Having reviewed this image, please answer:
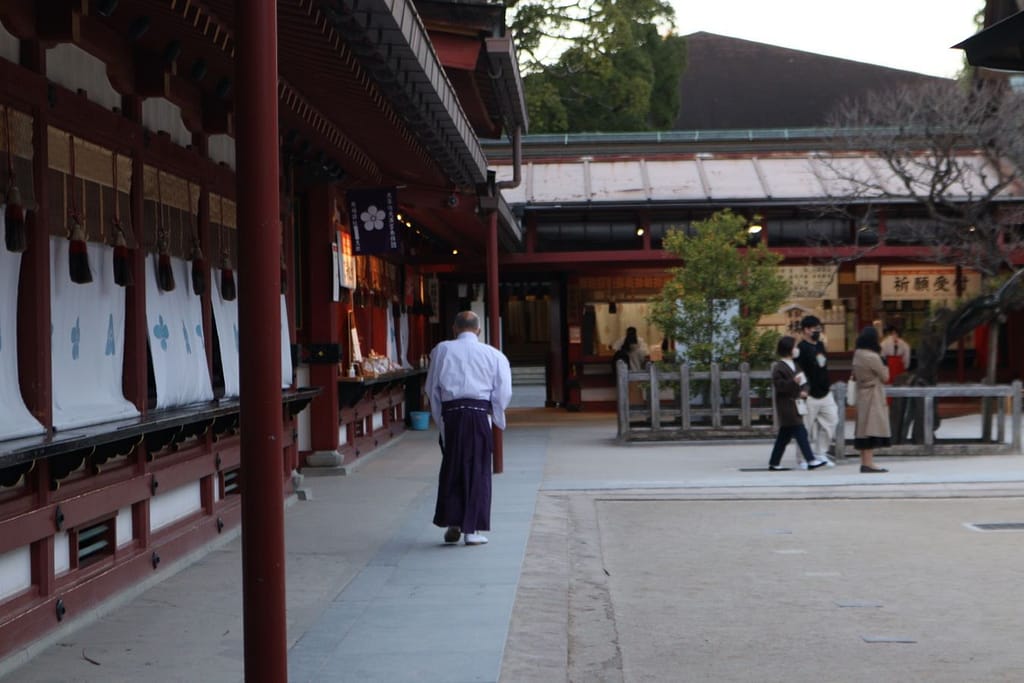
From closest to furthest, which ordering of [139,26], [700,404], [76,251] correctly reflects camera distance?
[76,251]
[139,26]
[700,404]

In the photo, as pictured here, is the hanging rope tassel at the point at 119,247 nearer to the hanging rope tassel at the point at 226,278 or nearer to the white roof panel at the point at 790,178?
the hanging rope tassel at the point at 226,278

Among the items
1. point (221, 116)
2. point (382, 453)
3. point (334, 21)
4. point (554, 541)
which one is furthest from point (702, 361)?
point (334, 21)

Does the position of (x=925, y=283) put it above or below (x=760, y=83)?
below

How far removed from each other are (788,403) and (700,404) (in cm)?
484

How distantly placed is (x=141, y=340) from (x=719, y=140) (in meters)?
21.4

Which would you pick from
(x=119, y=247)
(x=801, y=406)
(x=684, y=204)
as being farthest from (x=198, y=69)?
(x=684, y=204)

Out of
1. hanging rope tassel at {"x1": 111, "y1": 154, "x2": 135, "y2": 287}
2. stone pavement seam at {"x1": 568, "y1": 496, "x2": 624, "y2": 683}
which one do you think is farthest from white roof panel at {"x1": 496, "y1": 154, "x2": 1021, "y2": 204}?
hanging rope tassel at {"x1": 111, "y1": 154, "x2": 135, "y2": 287}

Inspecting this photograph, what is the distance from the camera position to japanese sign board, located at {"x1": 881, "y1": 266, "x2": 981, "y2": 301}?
25469mm

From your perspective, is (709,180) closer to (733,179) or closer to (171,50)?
(733,179)

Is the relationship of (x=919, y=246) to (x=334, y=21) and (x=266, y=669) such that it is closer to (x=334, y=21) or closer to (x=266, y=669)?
(x=334, y=21)

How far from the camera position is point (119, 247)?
7777mm

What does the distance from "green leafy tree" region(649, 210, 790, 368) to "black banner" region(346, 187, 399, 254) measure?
6.09 m

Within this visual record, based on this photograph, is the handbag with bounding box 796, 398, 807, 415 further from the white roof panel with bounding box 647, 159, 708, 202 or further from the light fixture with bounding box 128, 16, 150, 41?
the light fixture with bounding box 128, 16, 150, 41

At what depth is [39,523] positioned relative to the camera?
6480mm
